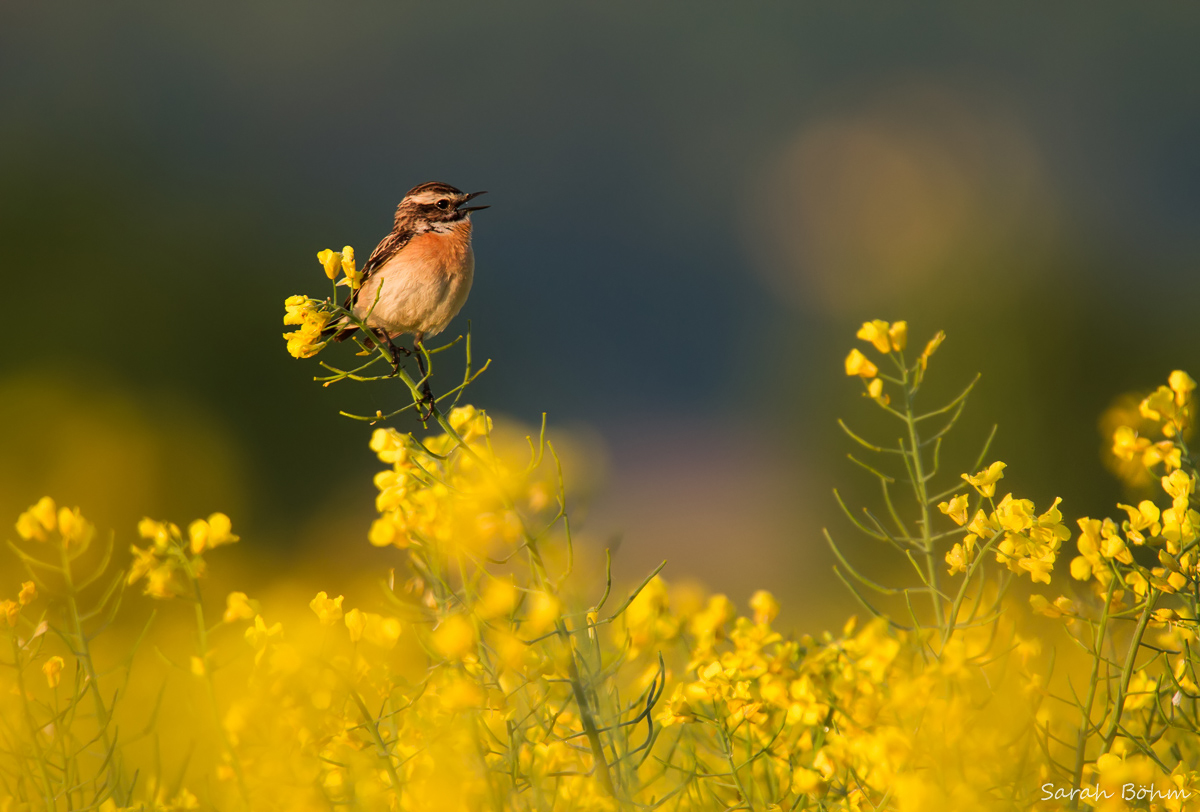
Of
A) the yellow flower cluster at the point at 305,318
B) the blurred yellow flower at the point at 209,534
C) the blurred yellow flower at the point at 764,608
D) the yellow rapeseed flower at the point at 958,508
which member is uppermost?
the yellow flower cluster at the point at 305,318

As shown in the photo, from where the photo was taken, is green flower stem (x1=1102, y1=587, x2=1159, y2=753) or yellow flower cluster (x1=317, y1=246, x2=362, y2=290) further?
yellow flower cluster (x1=317, y1=246, x2=362, y2=290)

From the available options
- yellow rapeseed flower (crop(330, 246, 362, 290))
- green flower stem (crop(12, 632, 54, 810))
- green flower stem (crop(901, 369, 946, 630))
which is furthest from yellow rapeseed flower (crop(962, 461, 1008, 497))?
green flower stem (crop(12, 632, 54, 810))

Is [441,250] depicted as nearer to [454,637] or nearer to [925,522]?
[925,522]

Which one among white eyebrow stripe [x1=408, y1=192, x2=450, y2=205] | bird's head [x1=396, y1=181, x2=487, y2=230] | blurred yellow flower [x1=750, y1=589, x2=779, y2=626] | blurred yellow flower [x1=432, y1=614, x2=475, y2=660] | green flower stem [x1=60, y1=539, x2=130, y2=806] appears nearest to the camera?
blurred yellow flower [x1=432, y1=614, x2=475, y2=660]

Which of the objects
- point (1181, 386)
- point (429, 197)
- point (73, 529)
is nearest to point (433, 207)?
point (429, 197)

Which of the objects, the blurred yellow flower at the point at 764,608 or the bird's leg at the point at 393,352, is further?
the blurred yellow flower at the point at 764,608

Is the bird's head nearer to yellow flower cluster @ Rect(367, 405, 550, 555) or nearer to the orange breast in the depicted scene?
the orange breast

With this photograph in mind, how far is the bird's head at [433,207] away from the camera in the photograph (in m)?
5.60

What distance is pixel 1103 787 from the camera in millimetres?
2049

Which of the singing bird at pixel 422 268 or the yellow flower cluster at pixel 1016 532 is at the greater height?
the singing bird at pixel 422 268

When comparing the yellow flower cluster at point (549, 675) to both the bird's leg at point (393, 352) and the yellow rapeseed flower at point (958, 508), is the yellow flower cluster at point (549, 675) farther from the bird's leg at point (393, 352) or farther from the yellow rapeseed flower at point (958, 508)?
the bird's leg at point (393, 352)

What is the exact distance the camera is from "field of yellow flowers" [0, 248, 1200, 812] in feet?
7.46
